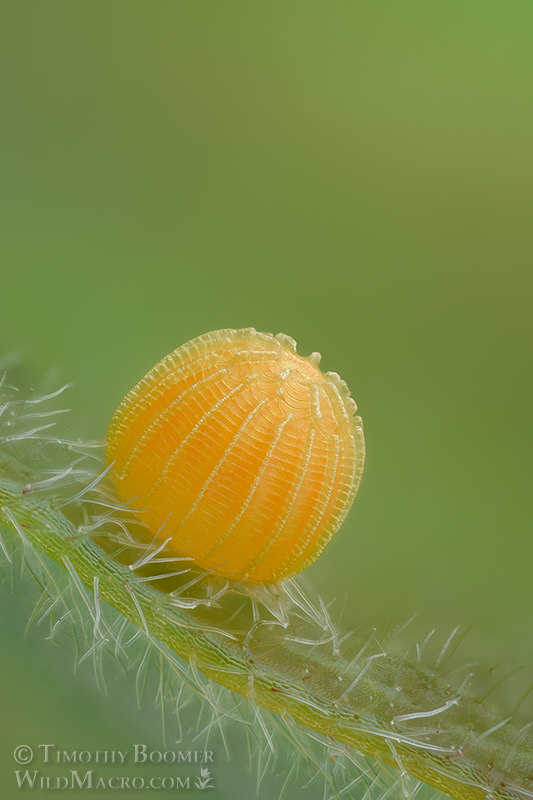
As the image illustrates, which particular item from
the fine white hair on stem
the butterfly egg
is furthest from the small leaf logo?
the butterfly egg

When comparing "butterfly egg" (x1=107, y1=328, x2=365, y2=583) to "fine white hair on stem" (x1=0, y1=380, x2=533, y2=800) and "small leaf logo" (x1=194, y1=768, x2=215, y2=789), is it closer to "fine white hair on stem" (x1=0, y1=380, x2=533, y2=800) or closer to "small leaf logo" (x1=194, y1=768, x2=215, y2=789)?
"fine white hair on stem" (x1=0, y1=380, x2=533, y2=800)

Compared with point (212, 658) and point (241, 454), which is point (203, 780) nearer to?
point (212, 658)

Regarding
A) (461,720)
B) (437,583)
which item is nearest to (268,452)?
(461,720)

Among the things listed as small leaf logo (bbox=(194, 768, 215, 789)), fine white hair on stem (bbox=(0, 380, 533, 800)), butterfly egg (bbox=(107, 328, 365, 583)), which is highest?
butterfly egg (bbox=(107, 328, 365, 583))

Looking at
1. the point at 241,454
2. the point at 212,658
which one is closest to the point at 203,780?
the point at 212,658

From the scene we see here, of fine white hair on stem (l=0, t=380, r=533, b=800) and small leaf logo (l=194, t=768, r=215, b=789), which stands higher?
fine white hair on stem (l=0, t=380, r=533, b=800)

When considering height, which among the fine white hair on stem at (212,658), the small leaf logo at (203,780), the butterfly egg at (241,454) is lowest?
the small leaf logo at (203,780)

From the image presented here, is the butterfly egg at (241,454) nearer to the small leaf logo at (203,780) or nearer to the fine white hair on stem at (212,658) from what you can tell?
the fine white hair on stem at (212,658)

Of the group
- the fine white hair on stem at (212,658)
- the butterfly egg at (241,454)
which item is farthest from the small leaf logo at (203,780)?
the butterfly egg at (241,454)

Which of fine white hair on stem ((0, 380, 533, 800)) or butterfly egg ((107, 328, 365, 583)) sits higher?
butterfly egg ((107, 328, 365, 583))

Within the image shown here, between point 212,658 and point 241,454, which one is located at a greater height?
point 241,454
